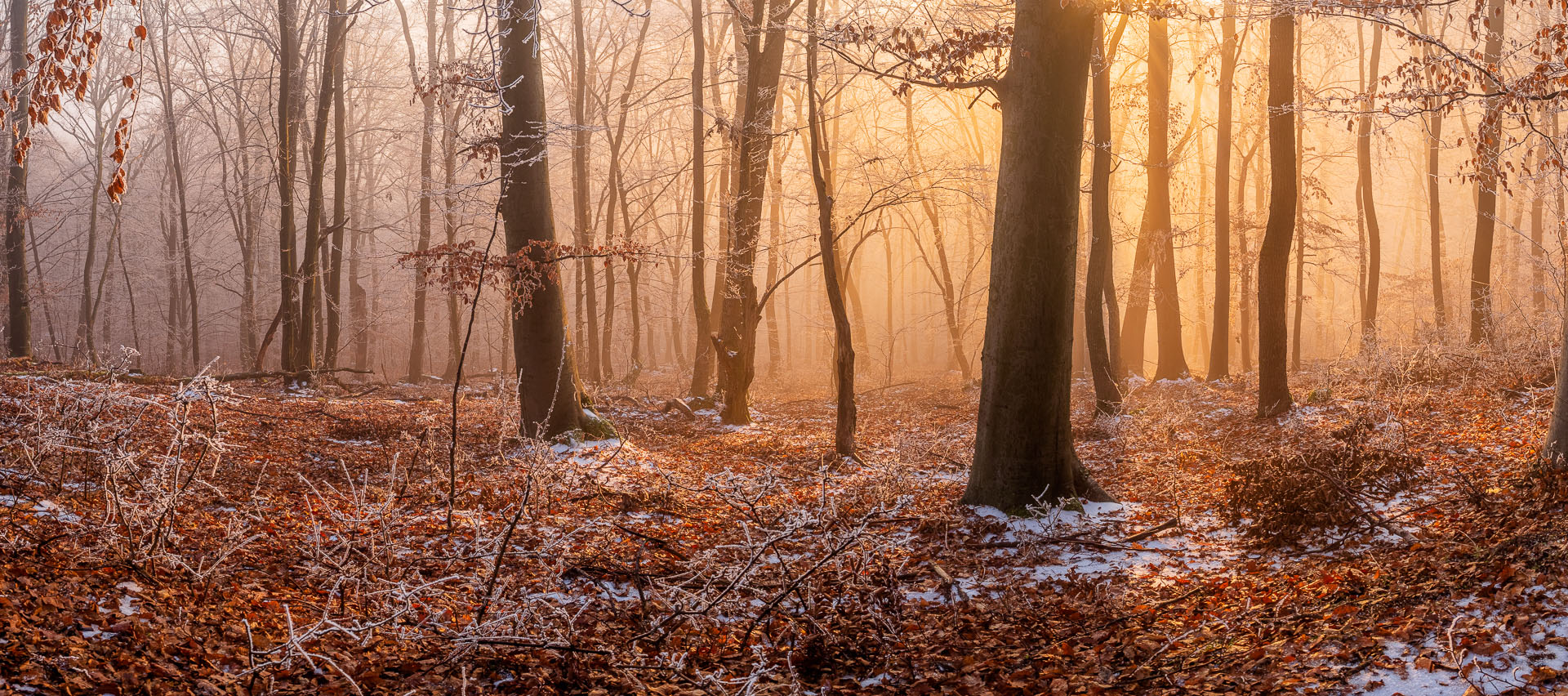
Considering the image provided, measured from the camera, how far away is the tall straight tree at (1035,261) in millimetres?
6738

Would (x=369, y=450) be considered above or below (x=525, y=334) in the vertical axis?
below

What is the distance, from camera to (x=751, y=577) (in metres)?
4.87

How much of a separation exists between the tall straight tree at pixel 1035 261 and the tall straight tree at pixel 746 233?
20.0 feet

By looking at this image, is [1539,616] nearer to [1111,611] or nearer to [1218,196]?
[1111,611]

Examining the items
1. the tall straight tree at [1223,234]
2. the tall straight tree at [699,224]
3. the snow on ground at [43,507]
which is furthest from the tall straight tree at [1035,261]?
the tall straight tree at [1223,234]

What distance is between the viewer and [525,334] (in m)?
9.85

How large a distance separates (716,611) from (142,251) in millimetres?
49918

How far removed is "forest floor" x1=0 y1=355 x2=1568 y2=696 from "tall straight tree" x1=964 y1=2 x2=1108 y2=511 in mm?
513

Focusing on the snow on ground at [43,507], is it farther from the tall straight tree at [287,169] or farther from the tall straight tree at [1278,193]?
the tall straight tree at [1278,193]

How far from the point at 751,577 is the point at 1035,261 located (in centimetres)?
351

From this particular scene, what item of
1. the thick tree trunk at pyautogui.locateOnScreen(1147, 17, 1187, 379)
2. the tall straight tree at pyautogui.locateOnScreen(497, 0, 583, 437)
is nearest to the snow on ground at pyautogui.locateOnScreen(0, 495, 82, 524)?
the tall straight tree at pyautogui.locateOnScreen(497, 0, 583, 437)

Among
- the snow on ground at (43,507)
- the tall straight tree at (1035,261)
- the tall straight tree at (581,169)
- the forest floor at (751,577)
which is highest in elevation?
the tall straight tree at (581,169)

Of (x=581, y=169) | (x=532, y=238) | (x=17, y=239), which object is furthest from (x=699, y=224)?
(x=17, y=239)

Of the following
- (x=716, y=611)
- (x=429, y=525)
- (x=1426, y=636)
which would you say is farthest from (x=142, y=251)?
(x=1426, y=636)
